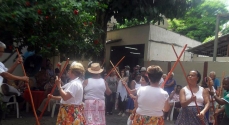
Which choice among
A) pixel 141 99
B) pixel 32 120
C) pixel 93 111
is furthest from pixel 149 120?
pixel 32 120

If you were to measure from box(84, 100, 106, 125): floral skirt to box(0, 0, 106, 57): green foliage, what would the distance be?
1.76 metres

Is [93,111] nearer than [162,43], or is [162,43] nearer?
[93,111]

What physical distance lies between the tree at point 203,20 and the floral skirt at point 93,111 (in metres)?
21.5

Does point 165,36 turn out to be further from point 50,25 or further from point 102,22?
point 50,25

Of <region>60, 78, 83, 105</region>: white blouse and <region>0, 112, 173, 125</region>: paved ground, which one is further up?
<region>60, 78, 83, 105</region>: white blouse

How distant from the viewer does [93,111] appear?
5.72 metres

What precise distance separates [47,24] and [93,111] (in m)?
2.41

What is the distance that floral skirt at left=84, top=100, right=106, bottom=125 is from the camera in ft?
18.6

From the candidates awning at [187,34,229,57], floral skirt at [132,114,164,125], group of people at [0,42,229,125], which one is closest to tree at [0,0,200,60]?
group of people at [0,42,229,125]

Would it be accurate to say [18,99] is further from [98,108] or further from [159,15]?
[159,15]

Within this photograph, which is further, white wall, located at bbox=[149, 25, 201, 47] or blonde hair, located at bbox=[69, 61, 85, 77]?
white wall, located at bbox=[149, 25, 201, 47]

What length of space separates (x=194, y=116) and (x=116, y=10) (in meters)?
7.84

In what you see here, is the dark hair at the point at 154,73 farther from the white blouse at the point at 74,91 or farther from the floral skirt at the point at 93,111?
the floral skirt at the point at 93,111

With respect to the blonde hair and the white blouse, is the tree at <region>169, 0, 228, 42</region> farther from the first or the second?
the white blouse
